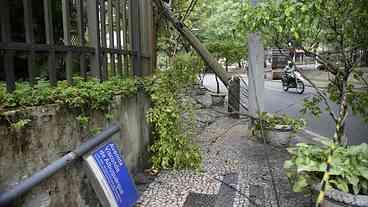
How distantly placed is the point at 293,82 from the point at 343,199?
40.3 feet

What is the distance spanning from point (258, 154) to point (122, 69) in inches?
100

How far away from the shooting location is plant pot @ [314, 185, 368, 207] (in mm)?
2400

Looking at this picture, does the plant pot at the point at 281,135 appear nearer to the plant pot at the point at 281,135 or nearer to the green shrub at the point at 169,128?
the plant pot at the point at 281,135

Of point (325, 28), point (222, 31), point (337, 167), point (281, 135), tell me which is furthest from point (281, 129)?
point (222, 31)

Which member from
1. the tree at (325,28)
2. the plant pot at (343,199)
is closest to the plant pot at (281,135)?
the tree at (325,28)

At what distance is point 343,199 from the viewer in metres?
2.45

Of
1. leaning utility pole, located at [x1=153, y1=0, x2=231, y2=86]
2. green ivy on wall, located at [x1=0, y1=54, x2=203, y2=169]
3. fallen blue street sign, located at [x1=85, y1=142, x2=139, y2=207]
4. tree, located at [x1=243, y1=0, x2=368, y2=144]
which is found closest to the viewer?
fallen blue street sign, located at [x1=85, y1=142, x2=139, y2=207]

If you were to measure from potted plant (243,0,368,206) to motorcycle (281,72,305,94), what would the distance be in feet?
32.5


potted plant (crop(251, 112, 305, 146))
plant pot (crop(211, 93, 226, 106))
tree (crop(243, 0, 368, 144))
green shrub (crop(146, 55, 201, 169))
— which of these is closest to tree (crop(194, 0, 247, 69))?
tree (crop(243, 0, 368, 144))

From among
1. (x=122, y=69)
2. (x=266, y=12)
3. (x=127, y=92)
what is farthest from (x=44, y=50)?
(x=266, y=12)

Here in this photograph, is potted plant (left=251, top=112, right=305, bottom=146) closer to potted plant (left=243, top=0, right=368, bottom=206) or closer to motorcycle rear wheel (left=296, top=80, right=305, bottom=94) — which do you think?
potted plant (left=243, top=0, right=368, bottom=206)

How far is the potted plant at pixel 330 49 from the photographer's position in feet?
8.30

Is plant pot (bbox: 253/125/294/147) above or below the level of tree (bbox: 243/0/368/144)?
below

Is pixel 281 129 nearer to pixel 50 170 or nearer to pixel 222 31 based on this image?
pixel 50 170
